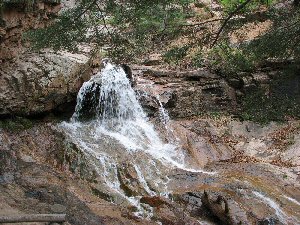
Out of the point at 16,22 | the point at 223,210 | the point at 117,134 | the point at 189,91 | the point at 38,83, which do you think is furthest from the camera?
the point at 189,91

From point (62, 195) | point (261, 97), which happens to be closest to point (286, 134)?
point (261, 97)

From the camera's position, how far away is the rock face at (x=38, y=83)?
10070 mm

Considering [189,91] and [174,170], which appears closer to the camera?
[174,170]

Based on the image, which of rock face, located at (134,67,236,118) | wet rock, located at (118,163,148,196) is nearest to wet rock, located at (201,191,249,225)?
wet rock, located at (118,163,148,196)

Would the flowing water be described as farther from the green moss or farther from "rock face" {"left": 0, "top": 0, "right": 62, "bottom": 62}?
the green moss

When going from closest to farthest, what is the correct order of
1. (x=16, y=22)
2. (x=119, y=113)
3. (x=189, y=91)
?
(x=16, y=22), (x=119, y=113), (x=189, y=91)

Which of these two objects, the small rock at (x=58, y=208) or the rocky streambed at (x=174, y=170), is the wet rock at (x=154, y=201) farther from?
the small rock at (x=58, y=208)

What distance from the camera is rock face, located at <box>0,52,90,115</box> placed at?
33.0 ft

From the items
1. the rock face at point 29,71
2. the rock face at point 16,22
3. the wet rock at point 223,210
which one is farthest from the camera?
the rock face at point 29,71

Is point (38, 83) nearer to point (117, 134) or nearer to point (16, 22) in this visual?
point (16, 22)

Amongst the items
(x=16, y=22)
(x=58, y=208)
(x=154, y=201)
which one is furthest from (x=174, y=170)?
(x=16, y=22)

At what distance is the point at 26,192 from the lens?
763 centimetres

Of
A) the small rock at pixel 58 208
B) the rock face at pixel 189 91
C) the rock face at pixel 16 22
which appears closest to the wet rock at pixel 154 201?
the small rock at pixel 58 208

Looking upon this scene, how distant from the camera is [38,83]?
10.2 m
